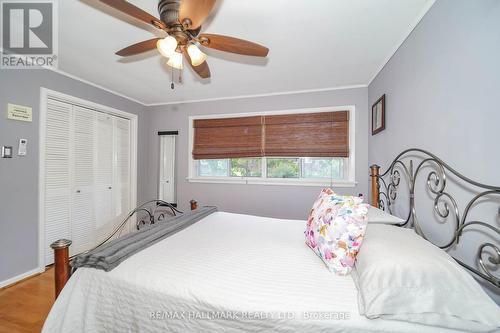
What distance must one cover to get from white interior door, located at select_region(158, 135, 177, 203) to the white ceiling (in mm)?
981

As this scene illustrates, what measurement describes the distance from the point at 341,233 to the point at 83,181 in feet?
10.7

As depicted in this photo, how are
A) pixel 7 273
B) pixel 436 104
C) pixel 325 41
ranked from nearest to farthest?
pixel 436 104, pixel 325 41, pixel 7 273

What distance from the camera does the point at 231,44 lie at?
4.58 feet

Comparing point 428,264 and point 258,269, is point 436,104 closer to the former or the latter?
point 428,264

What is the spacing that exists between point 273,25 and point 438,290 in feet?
6.11

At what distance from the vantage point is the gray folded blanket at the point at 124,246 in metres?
1.07

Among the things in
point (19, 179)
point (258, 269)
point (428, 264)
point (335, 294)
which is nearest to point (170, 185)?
point (19, 179)

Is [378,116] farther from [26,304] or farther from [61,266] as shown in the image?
[26,304]

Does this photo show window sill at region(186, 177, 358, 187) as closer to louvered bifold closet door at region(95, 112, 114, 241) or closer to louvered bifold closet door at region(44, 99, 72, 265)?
louvered bifold closet door at region(95, 112, 114, 241)

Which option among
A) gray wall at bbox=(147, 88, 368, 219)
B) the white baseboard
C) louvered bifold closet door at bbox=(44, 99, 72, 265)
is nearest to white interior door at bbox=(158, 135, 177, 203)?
gray wall at bbox=(147, 88, 368, 219)

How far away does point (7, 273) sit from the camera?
2.04 metres

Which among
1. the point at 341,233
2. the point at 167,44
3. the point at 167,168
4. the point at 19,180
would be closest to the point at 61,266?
the point at 167,44

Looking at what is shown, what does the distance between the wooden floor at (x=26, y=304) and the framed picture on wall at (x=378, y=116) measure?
3.45 meters

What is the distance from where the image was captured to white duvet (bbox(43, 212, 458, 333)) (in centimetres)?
81
